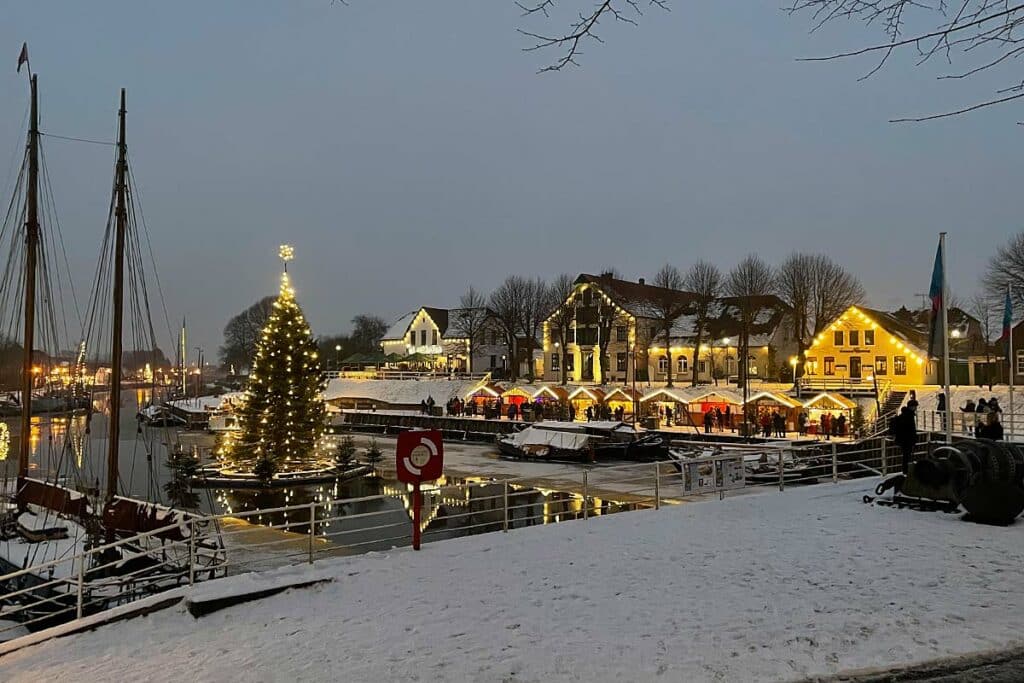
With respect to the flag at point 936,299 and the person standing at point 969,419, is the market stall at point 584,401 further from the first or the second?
the flag at point 936,299

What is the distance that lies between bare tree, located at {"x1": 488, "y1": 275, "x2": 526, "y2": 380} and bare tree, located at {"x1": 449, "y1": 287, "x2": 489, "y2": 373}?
2721 mm

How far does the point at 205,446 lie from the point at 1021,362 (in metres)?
54.6

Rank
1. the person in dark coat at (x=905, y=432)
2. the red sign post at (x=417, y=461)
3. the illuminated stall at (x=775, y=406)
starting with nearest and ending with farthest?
1. the red sign post at (x=417, y=461)
2. the person in dark coat at (x=905, y=432)
3. the illuminated stall at (x=775, y=406)

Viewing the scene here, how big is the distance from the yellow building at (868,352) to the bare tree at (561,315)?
20034 millimetres

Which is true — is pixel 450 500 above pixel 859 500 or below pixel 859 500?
below

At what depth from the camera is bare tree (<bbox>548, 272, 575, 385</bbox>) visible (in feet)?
202

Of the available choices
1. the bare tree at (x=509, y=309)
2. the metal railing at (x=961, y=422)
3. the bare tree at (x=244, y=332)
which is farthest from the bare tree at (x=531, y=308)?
the bare tree at (x=244, y=332)

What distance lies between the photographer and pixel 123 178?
1644 cm

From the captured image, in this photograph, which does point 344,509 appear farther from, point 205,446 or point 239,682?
point 205,446

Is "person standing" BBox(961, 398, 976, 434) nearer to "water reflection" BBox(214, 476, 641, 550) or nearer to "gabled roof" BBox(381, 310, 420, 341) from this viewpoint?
"water reflection" BBox(214, 476, 641, 550)

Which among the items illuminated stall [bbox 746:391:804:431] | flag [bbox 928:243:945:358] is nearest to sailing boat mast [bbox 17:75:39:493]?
flag [bbox 928:243:945:358]

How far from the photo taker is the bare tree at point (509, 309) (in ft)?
228

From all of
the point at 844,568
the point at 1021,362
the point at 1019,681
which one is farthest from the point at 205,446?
the point at 1021,362

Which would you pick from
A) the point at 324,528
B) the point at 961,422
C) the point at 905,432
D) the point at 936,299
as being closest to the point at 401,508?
the point at 324,528
